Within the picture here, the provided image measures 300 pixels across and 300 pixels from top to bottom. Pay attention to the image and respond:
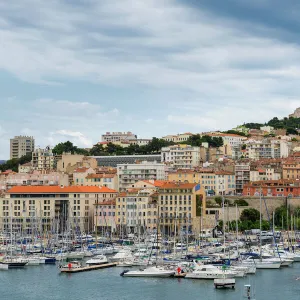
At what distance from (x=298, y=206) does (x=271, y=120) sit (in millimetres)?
77797

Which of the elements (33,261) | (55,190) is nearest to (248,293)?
(33,261)

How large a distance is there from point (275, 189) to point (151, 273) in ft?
101

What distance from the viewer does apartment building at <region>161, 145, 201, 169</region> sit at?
96.2 m

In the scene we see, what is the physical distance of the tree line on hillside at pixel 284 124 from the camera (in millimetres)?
128800

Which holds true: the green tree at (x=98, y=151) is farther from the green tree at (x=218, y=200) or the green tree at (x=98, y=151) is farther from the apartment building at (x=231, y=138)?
the green tree at (x=218, y=200)

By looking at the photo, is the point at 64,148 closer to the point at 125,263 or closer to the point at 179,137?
the point at 179,137

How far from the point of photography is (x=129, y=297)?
40.3 meters

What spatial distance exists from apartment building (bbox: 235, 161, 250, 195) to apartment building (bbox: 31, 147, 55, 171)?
24273 millimetres

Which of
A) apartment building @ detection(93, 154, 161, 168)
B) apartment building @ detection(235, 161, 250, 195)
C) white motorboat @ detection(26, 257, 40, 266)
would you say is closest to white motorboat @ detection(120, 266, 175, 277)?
white motorboat @ detection(26, 257, 40, 266)

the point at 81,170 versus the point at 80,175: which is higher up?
the point at 81,170

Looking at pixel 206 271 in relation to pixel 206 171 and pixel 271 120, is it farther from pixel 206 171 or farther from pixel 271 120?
pixel 271 120

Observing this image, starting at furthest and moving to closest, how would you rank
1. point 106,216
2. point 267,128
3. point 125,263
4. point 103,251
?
point 267,128 → point 106,216 → point 103,251 → point 125,263

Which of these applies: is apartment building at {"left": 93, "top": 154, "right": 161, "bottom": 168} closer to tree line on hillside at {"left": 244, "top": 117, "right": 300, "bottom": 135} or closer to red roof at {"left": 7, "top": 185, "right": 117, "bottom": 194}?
red roof at {"left": 7, "top": 185, "right": 117, "bottom": 194}

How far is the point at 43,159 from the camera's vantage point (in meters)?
99.8
